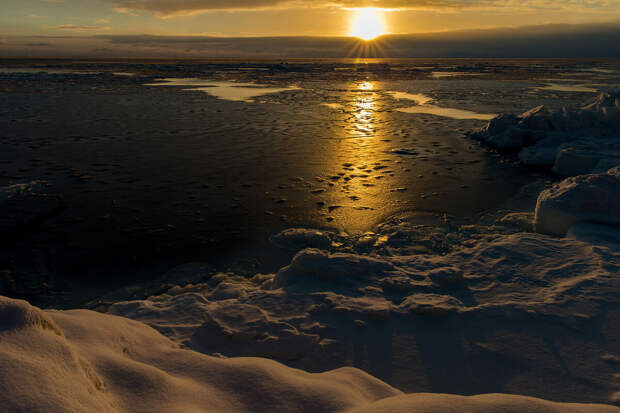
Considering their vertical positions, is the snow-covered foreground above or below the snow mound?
below

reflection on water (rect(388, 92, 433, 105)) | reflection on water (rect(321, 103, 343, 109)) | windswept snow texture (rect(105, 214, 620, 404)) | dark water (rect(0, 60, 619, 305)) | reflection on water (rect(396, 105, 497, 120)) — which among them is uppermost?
reflection on water (rect(388, 92, 433, 105))

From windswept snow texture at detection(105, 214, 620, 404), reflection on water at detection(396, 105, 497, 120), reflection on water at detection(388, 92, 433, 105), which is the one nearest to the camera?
windswept snow texture at detection(105, 214, 620, 404)

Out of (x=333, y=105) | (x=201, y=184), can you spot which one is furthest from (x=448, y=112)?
(x=201, y=184)

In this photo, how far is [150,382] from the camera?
1573mm

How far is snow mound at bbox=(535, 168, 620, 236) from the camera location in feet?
14.7

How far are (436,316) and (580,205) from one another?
2.96 meters

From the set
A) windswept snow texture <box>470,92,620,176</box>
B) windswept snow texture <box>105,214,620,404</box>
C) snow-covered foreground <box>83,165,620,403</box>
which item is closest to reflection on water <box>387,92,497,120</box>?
windswept snow texture <box>470,92,620,176</box>

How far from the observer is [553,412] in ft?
4.84

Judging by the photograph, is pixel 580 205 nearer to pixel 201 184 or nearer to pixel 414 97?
pixel 201 184

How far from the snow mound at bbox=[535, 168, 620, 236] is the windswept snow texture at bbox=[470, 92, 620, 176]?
3.27m

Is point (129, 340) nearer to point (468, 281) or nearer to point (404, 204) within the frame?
point (468, 281)

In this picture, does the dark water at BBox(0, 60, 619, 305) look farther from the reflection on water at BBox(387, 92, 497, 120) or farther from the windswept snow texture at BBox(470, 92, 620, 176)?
the windswept snow texture at BBox(470, 92, 620, 176)

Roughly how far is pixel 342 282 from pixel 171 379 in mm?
2043

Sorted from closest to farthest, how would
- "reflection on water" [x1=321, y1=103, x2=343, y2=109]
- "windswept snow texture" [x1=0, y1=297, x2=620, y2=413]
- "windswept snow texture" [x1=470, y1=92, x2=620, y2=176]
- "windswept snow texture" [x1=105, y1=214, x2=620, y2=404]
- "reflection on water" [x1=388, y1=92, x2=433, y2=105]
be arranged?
1. "windswept snow texture" [x1=0, y1=297, x2=620, y2=413]
2. "windswept snow texture" [x1=105, y1=214, x2=620, y2=404]
3. "windswept snow texture" [x1=470, y1=92, x2=620, y2=176]
4. "reflection on water" [x1=321, y1=103, x2=343, y2=109]
5. "reflection on water" [x1=388, y1=92, x2=433, y2=105]
